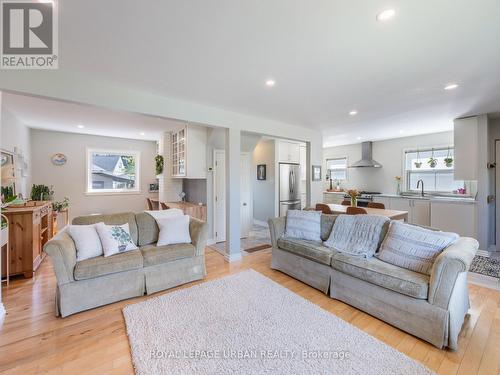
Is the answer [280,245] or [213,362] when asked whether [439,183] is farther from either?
[213,362]

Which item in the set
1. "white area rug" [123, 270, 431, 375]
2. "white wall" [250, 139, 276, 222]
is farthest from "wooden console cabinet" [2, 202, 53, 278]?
"white wall" [250, 139, 276, 222]

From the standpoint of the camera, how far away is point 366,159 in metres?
6.71

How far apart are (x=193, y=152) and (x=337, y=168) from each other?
5.30 meters

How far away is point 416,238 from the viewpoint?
2.30m

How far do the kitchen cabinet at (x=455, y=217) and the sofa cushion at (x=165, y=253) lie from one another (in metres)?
4.79

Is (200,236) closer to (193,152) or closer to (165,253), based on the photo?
(165,253)

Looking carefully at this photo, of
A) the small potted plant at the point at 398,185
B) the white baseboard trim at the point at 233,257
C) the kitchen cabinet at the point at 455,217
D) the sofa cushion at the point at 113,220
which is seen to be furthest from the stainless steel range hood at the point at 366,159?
the sofa cushion at the point at 113,220

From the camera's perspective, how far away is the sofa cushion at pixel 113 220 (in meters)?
2.87

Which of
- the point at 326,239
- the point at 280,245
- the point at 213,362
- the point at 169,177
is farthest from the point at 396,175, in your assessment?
the point at 213,362

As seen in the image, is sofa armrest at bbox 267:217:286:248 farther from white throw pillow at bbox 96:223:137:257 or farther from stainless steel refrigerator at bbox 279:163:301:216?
stainless steel refrigerator at bbox 279:163:301:216

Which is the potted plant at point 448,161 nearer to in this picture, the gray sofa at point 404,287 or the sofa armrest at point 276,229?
the gray sofa at point 404,287

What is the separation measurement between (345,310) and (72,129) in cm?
660

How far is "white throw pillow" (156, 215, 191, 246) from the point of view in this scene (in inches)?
117

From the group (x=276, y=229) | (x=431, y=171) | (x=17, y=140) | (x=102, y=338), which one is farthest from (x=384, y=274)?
(x=17, y=140)
